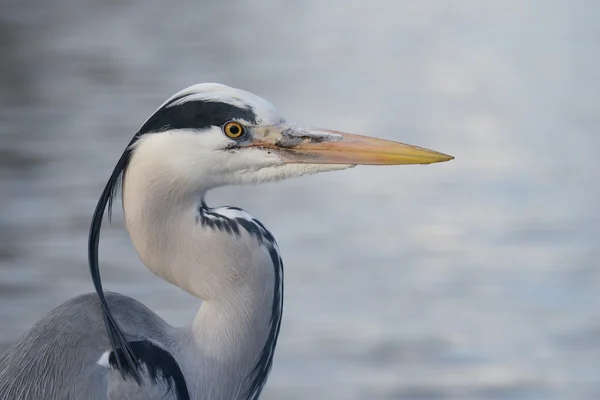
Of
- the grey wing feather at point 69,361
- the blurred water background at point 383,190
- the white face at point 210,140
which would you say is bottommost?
the grey wing feather at point 69,361

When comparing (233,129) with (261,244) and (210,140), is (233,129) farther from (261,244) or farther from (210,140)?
(261,244)

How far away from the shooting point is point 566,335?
6762 mm

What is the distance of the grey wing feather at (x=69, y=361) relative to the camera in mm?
3697

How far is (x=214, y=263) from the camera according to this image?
12.8 ft

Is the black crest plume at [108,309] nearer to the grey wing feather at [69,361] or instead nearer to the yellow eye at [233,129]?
the grey wing feather at [69,361]

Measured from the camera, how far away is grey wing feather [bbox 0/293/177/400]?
3.70 meters

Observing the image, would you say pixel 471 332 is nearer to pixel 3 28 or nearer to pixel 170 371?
pixel 170 371

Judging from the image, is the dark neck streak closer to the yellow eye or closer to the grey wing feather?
the yellow eye

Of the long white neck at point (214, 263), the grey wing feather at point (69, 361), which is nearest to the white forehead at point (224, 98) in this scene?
the long white neck at point (214, 263)

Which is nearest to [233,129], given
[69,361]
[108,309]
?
[108,309]

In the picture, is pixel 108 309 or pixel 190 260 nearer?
pixel 108 309

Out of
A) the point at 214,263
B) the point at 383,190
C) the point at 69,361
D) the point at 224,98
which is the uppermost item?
the point at 383,190

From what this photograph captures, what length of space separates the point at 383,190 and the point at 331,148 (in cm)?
482

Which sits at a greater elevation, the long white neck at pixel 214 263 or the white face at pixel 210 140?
the white face at pixel 210 140
